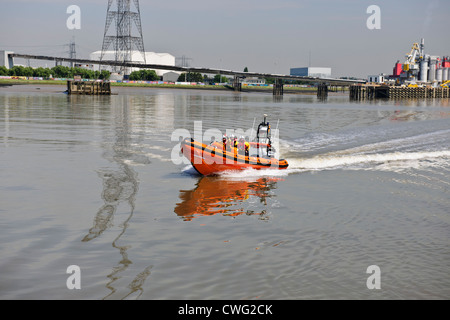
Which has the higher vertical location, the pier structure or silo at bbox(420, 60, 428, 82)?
silo at bbox(420, 60, 428, 82)

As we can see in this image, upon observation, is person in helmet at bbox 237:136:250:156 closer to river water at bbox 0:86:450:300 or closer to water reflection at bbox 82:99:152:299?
river water at bbox 0:86:450:300

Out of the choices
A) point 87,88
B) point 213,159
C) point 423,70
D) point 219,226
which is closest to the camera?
point 219,226

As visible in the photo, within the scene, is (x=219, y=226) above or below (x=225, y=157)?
below

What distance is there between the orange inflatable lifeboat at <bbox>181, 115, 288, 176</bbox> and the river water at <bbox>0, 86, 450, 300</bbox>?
0.45m

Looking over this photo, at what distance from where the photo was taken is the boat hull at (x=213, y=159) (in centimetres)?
2127

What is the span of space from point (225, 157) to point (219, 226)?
7459 millimetres

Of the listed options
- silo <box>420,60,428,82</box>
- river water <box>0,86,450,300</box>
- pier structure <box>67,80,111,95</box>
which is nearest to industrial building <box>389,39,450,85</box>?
silo <box>420,60,428,82</box>

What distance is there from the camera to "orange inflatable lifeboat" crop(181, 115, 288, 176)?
69.8 ft

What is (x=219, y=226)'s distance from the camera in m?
14.4

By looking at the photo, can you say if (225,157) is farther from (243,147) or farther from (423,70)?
(423,70)

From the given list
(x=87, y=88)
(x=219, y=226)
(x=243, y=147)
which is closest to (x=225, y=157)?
(x=243, y=147)
